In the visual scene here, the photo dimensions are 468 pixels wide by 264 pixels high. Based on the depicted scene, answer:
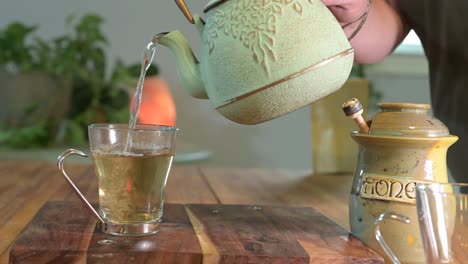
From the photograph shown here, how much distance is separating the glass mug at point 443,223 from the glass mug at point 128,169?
0.26 meters

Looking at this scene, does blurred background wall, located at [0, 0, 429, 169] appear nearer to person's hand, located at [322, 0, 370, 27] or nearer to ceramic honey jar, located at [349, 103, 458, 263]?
person's hand, located at [322, 0, 370, 27]

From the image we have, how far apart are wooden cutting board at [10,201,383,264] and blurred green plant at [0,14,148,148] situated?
3.88 feet

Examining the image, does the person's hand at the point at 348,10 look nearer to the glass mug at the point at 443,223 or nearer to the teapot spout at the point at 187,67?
the teapot spout at the point at 187,67

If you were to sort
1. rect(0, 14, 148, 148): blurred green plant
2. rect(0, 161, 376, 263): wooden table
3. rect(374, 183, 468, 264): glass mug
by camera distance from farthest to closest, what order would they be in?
rect(0, 14, 148, 148): blurred green plant, rect(0, 161, 376, 263): wooden table, rect(374, 183, 468, 264): glass mug

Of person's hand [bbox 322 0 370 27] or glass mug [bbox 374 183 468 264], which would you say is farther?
person's hand [bbox 322 0 370 27]

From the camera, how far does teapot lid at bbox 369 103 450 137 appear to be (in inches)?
29.2

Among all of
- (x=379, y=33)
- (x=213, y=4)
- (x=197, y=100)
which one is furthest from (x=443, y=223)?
(x=197, y=100)

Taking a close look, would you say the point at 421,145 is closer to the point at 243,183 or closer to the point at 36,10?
the point at 243,183

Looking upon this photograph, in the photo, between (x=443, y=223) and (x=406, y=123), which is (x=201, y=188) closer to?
(x=406, y=123)

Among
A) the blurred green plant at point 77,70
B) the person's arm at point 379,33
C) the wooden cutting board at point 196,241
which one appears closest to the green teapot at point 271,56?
the wooden cutting board at point 196,241

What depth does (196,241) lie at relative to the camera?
2.23 feet

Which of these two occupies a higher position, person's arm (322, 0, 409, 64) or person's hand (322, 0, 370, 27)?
person's hand (322, 0, 370, 27)

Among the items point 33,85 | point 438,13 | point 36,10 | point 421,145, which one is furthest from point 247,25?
point 36,10

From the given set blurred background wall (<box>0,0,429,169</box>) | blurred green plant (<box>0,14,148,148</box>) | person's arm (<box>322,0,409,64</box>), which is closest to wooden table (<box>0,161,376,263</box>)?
person's arm (<box>322,0,409,64</box>)
